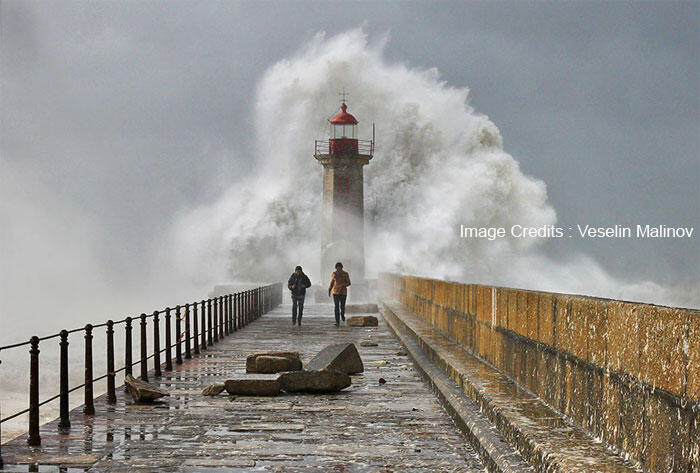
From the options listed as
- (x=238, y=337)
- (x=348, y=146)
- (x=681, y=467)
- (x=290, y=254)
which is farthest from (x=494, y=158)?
(x=681, y=467)

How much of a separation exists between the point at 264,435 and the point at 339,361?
448 centimetres

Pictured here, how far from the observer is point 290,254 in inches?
3182

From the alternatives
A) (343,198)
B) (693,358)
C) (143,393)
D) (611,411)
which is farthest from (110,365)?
(343,198)

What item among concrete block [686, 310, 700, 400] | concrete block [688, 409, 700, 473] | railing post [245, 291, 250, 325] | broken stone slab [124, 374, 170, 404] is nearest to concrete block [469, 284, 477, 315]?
broken stone slab [124, 374, 170, 404]

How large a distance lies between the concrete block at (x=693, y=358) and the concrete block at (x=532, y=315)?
3290 millimetres

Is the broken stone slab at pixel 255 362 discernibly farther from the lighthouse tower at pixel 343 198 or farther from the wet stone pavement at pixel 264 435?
the lighthouse tower at pixel 343 198

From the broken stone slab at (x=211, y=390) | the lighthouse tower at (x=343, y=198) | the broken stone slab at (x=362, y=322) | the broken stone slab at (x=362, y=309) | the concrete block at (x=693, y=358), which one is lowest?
the broken stone slab at (x=211, y=390)

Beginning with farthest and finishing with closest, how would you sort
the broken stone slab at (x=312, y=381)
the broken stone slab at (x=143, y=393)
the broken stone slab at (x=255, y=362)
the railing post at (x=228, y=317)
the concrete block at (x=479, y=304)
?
the railing post at (x=228, y=317), the broken stone slab at (x=255, y=362), the broken stone slab at (x=312, y=381), the concrete block at (x=479, y=304), the broken stone slab at (x=143, y=393)

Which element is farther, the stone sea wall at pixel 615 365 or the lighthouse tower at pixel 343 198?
the lighthouse tower at pixel 343 198

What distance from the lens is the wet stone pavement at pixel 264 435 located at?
7172 millimetres

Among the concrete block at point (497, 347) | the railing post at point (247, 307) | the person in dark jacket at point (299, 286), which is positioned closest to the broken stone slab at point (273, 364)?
the concrete block at point (497, 347)

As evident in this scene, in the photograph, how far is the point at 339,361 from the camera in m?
12.9

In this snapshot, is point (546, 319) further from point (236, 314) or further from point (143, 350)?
point (236, 314)

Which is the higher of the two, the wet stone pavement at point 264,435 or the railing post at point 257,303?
the railing post at point 257,303
